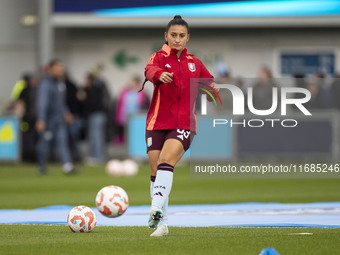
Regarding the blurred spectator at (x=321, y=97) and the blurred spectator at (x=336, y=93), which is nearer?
the blurred spectator at (x=321, y=97)

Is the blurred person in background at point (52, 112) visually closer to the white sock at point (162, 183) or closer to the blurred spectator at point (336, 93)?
the blurred spectator at point (336, 93)

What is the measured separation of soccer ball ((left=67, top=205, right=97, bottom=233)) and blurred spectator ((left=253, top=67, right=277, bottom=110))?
9085 millimetres

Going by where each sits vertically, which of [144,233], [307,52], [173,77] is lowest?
[144,233]

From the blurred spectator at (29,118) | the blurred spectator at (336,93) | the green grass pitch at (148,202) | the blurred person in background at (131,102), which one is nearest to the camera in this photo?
the green grass pitch at (148,202)

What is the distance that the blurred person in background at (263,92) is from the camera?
19.8 m

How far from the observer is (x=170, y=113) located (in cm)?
962

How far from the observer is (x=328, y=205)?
13945 millimetres

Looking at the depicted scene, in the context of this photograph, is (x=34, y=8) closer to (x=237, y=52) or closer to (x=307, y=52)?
(x=237, y=52)

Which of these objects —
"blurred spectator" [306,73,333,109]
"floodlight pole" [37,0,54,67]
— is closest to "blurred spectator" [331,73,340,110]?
"blurred spectator" [306,73,333,109]

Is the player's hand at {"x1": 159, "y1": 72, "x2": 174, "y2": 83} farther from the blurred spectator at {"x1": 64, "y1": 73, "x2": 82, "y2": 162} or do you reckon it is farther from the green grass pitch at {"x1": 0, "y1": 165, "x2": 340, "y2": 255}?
the blurred spectator at {"x1": 64, "y1": 73, "x2": 82, "y2": 162}

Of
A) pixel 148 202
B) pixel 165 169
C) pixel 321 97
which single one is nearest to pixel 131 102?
pixel 321 97

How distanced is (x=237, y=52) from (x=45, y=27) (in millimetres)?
7268

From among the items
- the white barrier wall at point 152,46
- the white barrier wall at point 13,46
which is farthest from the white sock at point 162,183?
the white barrier wall at point 13,46

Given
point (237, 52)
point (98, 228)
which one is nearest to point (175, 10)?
point (237, 52)
